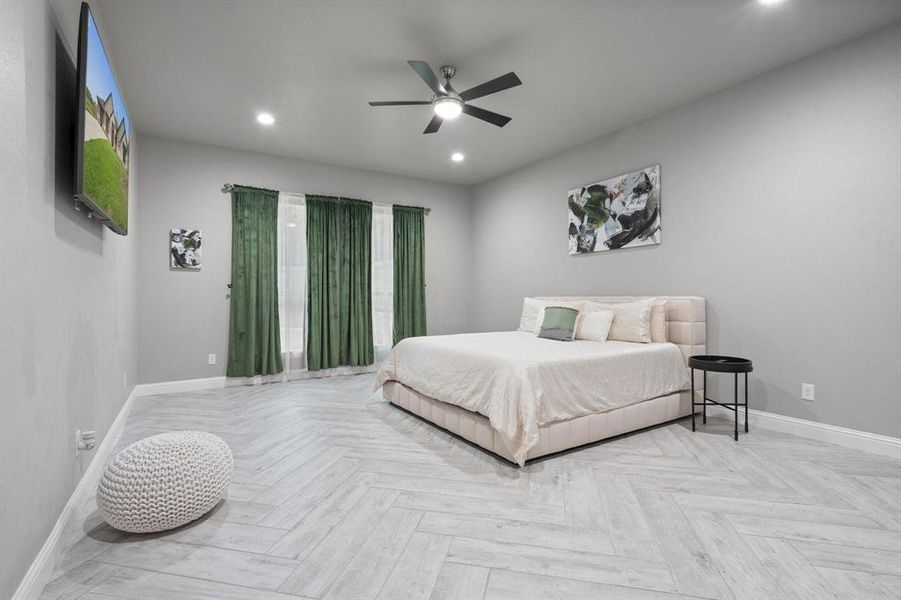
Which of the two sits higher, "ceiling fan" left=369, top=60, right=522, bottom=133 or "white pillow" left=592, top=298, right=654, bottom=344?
"ceiling fan" left=369, top=60, right=522, bottom=133

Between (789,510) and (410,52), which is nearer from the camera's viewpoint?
(789,510)

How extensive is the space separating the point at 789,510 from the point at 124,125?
4466 mm

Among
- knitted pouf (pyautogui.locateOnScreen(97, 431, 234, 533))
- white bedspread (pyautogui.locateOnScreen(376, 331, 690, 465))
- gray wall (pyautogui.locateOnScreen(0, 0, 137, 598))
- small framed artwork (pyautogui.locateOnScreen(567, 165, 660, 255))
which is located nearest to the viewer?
gray wall (pyautogui.locateOnScreen(0, 0, 137, 598))

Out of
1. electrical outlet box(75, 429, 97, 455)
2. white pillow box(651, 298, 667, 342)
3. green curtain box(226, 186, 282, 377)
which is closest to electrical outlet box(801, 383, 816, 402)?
white pillow box(651, 298, 667, 342)

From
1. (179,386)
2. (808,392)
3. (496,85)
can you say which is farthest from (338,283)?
(808,392)

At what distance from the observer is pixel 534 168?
5.50 metres

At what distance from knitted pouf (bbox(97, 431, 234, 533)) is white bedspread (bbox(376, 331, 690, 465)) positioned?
5.13 feet

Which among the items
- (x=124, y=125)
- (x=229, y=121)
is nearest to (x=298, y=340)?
(x=229, y=121)

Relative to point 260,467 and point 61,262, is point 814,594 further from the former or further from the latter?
point 61,262

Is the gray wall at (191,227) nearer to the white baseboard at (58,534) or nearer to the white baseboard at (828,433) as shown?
the white baseboard at (58,534)

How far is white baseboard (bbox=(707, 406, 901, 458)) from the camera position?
2.70m

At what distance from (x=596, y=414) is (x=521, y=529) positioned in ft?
4.17

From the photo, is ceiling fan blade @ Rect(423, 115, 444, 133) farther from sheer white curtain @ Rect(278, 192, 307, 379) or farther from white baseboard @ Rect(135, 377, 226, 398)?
white baseboard @ Rect(135, 377, 226, 398)

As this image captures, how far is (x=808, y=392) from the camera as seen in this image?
308 cm
